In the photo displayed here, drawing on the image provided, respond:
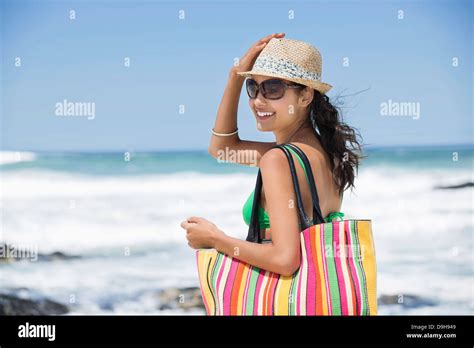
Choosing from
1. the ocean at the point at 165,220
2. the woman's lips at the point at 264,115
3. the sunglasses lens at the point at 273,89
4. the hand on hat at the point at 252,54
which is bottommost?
the ocean at the point at 165,220

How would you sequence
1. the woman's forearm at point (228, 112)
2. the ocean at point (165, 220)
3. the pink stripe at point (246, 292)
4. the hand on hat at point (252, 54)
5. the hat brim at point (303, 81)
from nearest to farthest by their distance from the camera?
1. the pink stripe at point (246, 292)
2. the hat brim at point (303, 81)
3. the hand on hat at point (252, 54)
4. the woman's forearm at point (228, 112)
5. the ocean at point (165, 220)

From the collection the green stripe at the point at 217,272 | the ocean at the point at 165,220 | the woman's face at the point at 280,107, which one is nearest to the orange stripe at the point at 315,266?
the green stripe at the point at 217,272

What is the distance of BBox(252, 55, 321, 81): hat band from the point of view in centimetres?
288

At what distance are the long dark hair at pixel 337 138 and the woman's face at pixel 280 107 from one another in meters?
0.08

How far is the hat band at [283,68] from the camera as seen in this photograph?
9.46ft

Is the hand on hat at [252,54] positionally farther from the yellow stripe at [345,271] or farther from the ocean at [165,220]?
the ocean at [165,220]

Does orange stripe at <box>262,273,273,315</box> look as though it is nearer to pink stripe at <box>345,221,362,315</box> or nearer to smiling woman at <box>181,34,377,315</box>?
smiling woman at <box>181,34,377,315</box>

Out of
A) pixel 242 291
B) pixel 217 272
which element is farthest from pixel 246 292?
pixel 217 272

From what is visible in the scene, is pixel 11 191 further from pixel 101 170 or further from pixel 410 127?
pixel 410 127

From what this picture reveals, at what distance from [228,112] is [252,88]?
0.94ft

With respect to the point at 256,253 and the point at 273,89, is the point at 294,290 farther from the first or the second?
the point at 273,89

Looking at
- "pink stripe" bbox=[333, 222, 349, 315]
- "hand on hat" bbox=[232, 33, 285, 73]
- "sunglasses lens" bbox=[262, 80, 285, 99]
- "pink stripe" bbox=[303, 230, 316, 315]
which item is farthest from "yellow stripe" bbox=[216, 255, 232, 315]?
"hand on hat" bbox=[232, 33, 285, 73]

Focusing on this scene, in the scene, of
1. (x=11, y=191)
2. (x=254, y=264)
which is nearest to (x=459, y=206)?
(x=11, y=191)

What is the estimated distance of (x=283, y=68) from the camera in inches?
114
